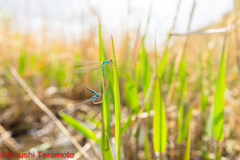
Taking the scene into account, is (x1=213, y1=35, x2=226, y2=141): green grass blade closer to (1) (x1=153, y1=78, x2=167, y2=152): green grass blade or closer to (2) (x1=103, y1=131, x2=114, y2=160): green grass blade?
(1) (x1=153, y1=78, x2=167, y2=152): green grass blade

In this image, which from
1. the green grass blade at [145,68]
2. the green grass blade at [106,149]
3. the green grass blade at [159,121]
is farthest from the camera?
the green grass blade at [145,68]

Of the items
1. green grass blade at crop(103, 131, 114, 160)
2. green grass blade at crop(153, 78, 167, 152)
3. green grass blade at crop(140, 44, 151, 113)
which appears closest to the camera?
green grass blade at crop(103, 131, 114, 160)

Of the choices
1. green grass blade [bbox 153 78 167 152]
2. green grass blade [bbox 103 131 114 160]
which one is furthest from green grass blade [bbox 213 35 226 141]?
green grass blade [bbox 103 131 114 160]

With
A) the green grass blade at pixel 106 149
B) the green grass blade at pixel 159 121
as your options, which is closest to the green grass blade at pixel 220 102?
the green grass blade at pixel 159 121

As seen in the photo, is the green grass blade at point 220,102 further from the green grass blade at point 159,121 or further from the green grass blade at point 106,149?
the green grass blade at point 106,149

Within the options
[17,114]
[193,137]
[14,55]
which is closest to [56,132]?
[17,114]

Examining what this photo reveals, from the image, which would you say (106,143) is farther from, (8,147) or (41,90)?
(41,90)

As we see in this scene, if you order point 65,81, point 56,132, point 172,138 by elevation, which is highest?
point 65,81
